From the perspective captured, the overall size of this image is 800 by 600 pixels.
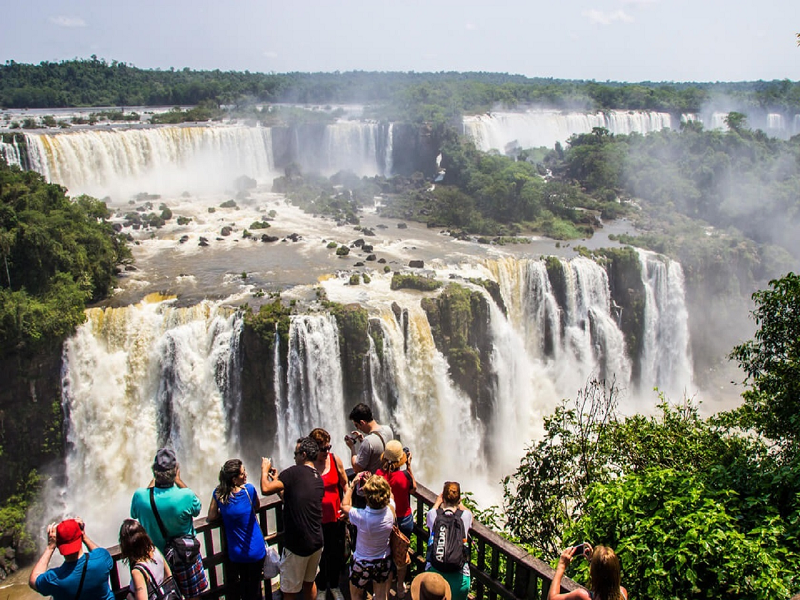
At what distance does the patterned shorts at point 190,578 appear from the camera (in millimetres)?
4355

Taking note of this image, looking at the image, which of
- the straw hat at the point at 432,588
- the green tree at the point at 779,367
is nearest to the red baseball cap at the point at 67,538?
the straw hat at the point at 432,588

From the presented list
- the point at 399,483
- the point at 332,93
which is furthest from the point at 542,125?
the point at 399,483

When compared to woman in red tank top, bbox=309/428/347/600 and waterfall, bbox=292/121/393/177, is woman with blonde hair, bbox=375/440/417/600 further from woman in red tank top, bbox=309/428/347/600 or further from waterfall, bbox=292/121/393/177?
waterfall, bbox=292/121/393/177

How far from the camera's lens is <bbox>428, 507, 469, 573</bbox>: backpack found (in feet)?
14.5

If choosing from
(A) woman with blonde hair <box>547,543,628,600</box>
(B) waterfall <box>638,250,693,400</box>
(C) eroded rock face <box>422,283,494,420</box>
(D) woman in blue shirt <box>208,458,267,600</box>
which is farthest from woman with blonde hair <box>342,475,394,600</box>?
(B) waterfall <box>638,250,693,400</box>

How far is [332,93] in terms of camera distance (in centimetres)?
6006

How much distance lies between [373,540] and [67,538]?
198cm

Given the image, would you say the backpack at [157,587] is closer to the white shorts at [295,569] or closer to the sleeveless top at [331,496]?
the white shorts at [295,569]

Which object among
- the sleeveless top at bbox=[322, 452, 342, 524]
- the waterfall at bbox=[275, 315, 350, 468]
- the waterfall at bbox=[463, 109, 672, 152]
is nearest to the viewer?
the sleeveless top at bbox=[322, 452, 342, 524]

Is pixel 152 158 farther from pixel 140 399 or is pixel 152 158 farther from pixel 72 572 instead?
pixel 72 572

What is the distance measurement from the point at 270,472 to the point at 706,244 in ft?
92.7

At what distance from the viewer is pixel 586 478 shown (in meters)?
8.44

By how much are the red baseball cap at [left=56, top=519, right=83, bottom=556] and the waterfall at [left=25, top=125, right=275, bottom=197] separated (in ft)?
92.1

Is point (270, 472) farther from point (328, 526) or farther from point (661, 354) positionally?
point (661, 354)
